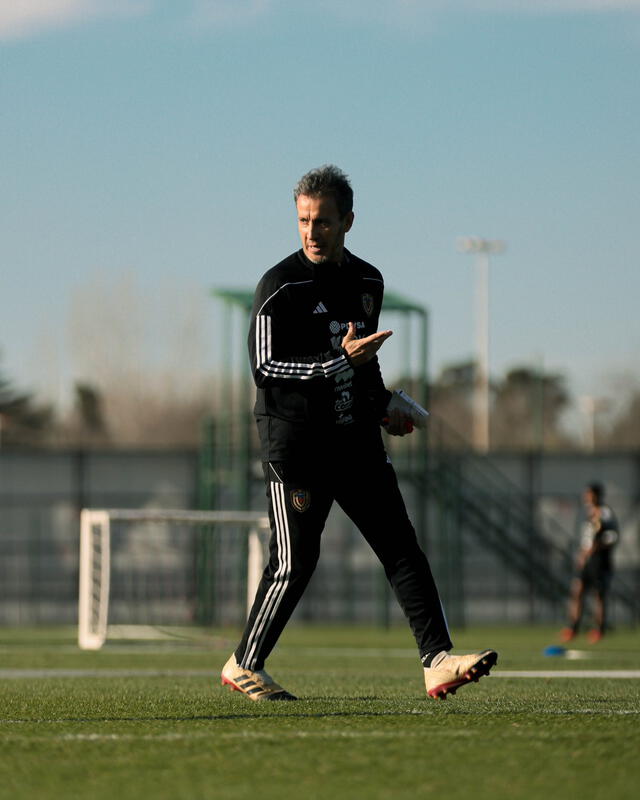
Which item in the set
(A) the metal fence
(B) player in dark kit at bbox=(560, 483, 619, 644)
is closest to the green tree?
(A) the metal fence

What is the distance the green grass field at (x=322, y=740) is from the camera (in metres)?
4.21

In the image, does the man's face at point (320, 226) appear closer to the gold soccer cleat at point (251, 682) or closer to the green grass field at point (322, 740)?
the gold soccer cleat at point (251, 682)

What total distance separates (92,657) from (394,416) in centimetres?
752

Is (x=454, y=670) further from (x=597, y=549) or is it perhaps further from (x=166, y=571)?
(x=166, y=571)

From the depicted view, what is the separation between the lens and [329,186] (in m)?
6.59

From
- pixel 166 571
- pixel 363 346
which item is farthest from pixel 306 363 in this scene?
pixel 166 571

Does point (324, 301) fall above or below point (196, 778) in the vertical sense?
above

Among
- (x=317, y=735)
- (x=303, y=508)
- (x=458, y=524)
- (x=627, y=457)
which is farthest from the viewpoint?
(x=627, y=457)

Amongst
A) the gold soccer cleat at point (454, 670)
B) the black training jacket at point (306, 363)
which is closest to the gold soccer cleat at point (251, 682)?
the gold soccer cleat at point (454, 670)

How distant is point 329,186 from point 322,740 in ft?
7.90

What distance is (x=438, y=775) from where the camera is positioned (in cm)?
436

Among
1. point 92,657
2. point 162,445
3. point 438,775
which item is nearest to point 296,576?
point 438,775

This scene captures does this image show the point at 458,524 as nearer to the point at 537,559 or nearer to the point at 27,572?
the point at 537,559

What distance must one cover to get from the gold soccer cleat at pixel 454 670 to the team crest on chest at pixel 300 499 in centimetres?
79
